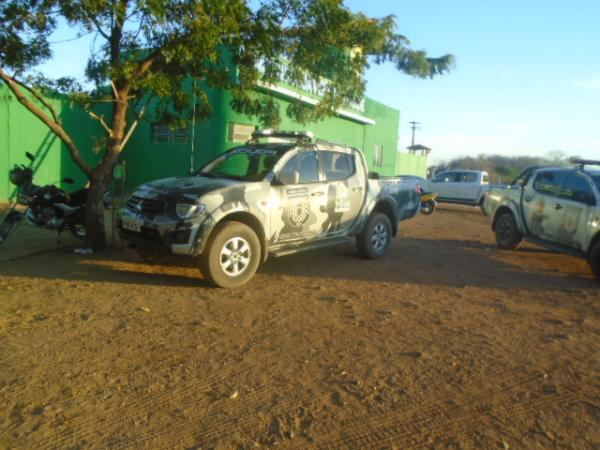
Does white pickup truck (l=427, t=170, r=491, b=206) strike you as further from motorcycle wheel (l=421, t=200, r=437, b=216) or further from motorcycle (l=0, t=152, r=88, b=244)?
motorcycle (l=0, t=152, r=88, b=244)

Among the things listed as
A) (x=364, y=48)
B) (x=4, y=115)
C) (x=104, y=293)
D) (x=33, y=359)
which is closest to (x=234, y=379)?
(x=33, y=359)

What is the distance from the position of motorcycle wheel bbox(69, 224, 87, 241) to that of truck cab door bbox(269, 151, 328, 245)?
3.27 metres

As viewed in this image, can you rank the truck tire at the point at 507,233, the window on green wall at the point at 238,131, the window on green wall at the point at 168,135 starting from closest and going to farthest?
the truck tire at the point at 507,233 → the window on green wall at the point at 238,131 → the window on green wall at the point at 168,135

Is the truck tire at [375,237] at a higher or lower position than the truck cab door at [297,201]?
lower

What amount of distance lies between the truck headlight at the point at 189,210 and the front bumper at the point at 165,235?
0.29ft

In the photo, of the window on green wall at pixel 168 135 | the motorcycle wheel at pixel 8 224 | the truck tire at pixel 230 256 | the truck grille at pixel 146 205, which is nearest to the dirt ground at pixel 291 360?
the truck tire at pixel 230 256

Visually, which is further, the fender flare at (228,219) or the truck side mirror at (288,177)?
the truck side mirror at (288,177)

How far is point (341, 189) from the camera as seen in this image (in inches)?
296

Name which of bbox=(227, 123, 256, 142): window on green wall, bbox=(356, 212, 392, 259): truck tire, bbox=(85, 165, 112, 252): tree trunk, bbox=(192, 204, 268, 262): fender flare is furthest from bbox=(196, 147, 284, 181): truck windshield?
bbox=(227, 123, 256, 142): window on green wall

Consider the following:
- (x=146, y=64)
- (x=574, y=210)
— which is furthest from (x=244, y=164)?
(x=574, y=210)

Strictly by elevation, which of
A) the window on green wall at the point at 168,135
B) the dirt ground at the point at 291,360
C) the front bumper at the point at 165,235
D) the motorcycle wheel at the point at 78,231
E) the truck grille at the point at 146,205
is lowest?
the dirt ground at the point at 291,360

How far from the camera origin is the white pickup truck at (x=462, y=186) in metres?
20.4

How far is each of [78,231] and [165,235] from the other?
9.87ft

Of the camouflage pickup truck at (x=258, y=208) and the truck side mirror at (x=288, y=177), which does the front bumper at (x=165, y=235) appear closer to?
the camouflage pickup truck at (x=258, y=208)
